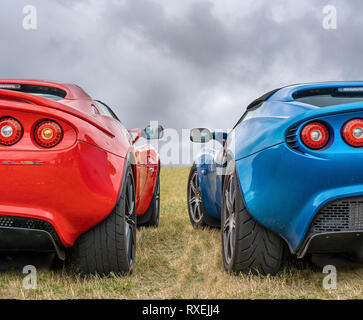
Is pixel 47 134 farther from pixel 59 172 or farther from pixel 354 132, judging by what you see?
pixel 354 132

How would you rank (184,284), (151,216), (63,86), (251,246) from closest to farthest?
(251,246)
(184,284)
(63,86)
(151,216)

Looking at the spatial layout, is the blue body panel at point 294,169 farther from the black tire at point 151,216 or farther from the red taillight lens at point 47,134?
the black tire at point 151,216

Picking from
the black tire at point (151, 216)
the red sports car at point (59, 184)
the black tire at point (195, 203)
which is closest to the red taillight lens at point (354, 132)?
the red sports car at point (59, 184)

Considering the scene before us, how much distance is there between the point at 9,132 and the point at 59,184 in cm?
42

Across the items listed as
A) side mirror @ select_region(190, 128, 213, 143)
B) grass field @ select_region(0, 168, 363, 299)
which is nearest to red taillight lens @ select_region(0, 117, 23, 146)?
grass field @ select_region(0, 168, 363, 299)

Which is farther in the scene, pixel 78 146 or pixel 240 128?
pixel 240 128

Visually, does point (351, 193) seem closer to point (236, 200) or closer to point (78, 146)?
point (236, 200)

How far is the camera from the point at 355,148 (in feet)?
7.80

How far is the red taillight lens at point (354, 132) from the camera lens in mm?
2375

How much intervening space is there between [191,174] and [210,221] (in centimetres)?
87

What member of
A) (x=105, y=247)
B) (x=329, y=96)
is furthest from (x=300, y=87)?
(x=105, y=247)

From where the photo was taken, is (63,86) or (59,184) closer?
(59,184)

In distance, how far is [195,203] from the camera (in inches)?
227
